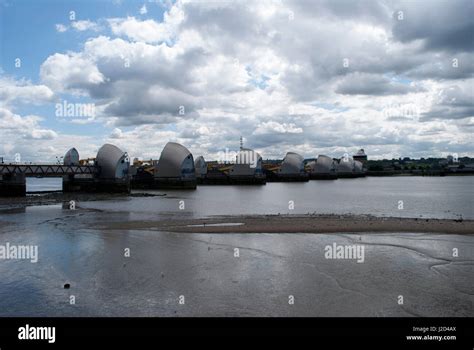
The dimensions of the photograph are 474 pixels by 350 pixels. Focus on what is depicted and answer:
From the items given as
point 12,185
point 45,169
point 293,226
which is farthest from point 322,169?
point 293,226

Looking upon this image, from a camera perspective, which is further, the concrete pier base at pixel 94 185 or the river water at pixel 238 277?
the concrete pier base at pixel 94 185

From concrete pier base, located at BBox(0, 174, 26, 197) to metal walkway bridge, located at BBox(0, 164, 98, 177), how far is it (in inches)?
22.3

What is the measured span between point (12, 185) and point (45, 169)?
A: 9.93m

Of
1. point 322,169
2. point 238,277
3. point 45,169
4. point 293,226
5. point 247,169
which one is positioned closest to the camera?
point 238,277

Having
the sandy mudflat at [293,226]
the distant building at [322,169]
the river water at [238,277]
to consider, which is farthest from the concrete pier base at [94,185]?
the distant building at [322,169]

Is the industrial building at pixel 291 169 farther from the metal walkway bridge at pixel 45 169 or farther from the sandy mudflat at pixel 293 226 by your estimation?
the sandy mudflat at pixel 293 226

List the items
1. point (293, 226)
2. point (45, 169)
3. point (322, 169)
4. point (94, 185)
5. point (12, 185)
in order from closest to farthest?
point (293, 226), point (12, 185), point (45, 169), point (94, 185), point (322, 169)

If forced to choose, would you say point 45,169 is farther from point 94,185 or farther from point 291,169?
point 291,169

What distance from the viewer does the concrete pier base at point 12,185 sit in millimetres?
54531

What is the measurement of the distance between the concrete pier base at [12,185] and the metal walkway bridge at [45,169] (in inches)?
22.3

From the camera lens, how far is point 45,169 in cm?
6456

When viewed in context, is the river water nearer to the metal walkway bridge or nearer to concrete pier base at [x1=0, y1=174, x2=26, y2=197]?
concrete pier base at [x1=0, y1=174, x2=26, y2=197]

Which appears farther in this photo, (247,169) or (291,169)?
(291,169)
